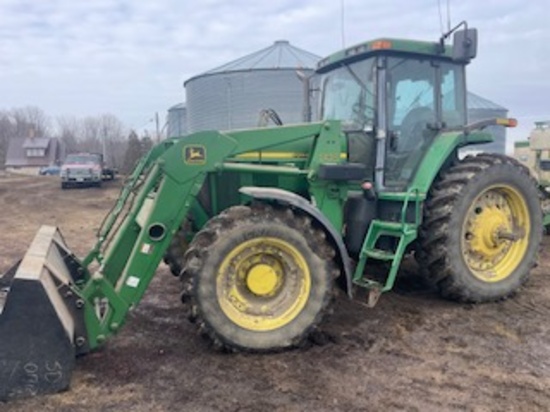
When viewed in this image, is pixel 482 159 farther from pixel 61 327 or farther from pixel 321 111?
pixel 61 327

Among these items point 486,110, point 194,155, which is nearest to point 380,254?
point 194,155

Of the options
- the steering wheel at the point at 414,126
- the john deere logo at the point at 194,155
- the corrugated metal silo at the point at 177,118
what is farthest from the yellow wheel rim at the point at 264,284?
the corrugated metal silo at the point at 177,118

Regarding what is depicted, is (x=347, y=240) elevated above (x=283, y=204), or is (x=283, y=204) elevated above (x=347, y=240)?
(x=283, y=204)

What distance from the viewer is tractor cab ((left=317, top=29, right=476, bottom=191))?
5422 mm

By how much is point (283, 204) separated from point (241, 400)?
1.60m

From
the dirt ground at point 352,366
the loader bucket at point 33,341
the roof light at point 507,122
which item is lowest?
the dirt ground at point 352,366

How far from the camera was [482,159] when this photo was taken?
5.76m

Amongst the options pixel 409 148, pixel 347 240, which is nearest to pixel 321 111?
pixel 409 148

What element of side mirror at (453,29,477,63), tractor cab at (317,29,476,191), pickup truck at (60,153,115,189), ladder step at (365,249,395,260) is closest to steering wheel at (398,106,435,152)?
tractor cab at (317,29,476,191)

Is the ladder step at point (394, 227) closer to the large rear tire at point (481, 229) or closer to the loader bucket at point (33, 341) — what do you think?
the large rear tire at point (481, 229)

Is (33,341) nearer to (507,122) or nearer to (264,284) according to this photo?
(264,284)

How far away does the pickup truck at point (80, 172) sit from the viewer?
2534cm

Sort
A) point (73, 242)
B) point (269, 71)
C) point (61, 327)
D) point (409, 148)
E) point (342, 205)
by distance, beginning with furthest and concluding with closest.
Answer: point (269, 71)
point (73, 242)
point (409, 148)
point (342, 205)
point (61, 327)

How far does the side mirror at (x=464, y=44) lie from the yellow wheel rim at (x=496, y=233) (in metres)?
1.39
